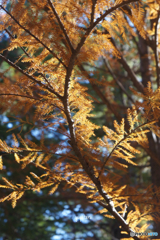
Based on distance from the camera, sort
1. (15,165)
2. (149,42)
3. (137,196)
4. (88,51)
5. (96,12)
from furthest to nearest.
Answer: (15,165) < (149,42) < (137,196) < (88,51) < (96,12)

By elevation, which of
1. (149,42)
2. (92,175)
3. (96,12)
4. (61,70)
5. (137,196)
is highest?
(149,42)

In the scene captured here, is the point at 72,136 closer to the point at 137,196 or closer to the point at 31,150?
the point at 31,150

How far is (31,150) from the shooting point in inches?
47.6

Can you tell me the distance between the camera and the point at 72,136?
114 centimetres

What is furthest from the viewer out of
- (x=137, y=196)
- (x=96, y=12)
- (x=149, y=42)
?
(x=149, y=42)

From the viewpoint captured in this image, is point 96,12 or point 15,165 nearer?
point 96,12

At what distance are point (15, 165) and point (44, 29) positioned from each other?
3.59 metres

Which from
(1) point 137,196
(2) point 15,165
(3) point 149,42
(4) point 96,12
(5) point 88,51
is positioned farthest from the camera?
(2) point 15,165

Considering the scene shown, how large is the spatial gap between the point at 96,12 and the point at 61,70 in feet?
1.20

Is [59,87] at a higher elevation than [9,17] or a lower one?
lower

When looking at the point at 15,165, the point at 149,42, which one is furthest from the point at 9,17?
the point at 15,165

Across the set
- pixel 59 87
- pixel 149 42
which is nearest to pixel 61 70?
pixel 59 87

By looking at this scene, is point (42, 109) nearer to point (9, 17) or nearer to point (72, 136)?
point (72, 136)

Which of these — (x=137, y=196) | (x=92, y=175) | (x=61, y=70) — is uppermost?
(x=61, y=70)
